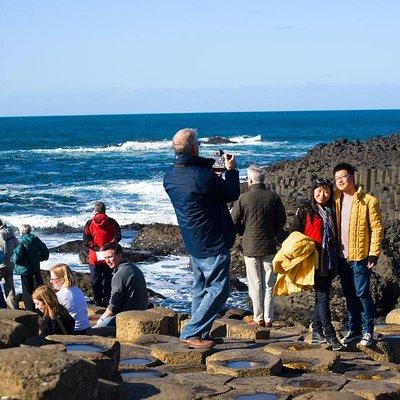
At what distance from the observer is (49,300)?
354 inches

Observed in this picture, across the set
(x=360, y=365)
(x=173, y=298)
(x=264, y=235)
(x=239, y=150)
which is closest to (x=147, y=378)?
(x=360, y=365)

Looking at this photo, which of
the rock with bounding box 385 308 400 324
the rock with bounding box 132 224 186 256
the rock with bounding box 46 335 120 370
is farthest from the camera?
the rock with bounding box 132 224 186 256

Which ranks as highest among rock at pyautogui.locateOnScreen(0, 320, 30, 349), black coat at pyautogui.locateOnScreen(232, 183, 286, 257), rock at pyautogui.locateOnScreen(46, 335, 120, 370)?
black coat at pyautogui.locateOnScreen(232, 183, 286, 257)

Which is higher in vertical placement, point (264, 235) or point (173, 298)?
point (264, 235)

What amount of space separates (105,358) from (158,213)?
1137 inches

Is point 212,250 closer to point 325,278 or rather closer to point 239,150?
point 325,278

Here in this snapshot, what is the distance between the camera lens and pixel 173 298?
19938 mm

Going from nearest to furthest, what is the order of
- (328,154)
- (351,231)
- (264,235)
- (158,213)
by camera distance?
(351,231) → (264,235) → (158,213) → (328,154)

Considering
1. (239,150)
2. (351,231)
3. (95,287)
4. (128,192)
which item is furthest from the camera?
(239,150)

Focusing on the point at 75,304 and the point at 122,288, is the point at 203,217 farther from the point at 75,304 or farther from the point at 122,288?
the point at 122,288

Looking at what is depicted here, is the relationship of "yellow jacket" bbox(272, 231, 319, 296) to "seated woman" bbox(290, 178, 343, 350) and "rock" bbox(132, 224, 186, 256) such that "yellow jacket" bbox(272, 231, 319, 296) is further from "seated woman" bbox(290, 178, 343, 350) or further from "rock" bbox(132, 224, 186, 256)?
"rock" bbox(132, 224, 186, 256)

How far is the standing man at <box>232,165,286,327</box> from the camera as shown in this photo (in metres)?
10.9

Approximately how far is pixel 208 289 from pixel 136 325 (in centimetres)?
116

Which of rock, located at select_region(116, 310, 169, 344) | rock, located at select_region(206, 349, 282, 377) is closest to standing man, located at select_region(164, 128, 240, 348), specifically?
rock, located at select_region(206, 349, 282, 377)
